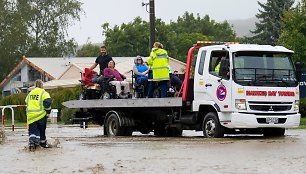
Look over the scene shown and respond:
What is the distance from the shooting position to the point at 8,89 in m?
83.0

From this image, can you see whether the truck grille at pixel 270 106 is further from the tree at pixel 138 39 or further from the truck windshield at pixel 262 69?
the tree at pixel 138 39

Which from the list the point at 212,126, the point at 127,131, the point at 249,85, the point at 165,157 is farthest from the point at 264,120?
the point at 165,157

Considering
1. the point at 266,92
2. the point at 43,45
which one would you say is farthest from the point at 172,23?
the point at 266,92

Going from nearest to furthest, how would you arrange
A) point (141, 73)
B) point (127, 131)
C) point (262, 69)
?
point (262, 69) → point (141, 73) → point (127, 131)

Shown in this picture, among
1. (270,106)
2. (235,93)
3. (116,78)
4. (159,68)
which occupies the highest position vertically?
(159,68)

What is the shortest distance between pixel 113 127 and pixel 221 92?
485cm

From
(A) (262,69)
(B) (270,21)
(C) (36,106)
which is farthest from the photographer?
(B) (270,21)

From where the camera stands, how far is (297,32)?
44594 millimetres

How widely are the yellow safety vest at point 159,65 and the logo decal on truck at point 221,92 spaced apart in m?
2.07

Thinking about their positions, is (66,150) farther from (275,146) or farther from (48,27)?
(48,27)

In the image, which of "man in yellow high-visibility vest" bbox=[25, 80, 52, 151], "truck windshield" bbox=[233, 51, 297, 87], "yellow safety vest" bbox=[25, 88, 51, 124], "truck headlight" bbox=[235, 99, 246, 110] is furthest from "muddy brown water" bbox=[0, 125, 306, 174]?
"truck windshield" bbox=[233, 51, 297, 87]

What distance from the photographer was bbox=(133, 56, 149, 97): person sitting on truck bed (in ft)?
74.8

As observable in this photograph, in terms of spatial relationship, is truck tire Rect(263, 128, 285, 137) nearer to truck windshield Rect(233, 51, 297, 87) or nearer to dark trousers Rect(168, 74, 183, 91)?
truck windshield Rect(233, 51, 297, 87)

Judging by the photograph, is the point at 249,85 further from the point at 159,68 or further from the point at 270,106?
the point at 159,68
